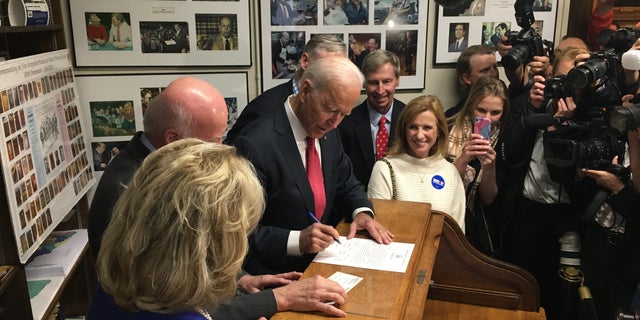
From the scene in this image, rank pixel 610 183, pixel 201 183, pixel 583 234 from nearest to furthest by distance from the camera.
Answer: pixel 201 183 < pixel 610 183 < pixel 583 234

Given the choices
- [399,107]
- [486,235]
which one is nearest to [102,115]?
[399,107]

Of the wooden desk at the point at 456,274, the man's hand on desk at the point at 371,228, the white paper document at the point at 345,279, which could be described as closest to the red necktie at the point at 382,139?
the wooden desk at the point at 456,274

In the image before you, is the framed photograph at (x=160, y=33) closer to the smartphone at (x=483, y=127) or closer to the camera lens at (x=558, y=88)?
the smartphone at (x=483, y=127)

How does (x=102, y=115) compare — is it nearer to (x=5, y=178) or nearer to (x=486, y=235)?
(x=5, y=178)

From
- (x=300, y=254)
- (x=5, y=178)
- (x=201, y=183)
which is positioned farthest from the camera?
(x=5, y=178)

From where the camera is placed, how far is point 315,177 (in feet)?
6.39

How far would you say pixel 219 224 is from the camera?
0.98 m

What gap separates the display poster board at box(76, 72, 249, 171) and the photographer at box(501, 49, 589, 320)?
1.67m

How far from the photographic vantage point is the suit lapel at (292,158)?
1851 millimetres

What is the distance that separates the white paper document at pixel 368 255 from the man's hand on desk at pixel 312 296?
0.68 feet

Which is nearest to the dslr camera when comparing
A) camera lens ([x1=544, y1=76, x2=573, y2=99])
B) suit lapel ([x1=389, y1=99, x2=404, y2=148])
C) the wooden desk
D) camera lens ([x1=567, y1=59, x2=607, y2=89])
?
camera lens ([x1=567, y1=59, x2=607, y2=89])

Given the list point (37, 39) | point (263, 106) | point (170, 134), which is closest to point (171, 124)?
→ point (170, 134)

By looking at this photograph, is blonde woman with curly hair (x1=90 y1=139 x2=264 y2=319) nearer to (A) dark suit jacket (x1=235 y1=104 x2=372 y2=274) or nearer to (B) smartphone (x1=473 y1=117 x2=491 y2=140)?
(A) dark suit jacket (x1=235 y1=104 x2=372 y2=274)

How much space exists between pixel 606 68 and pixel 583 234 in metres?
0.86
